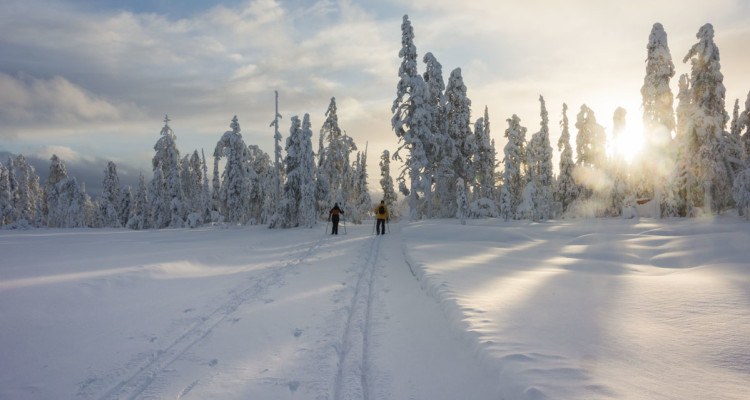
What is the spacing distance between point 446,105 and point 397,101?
211 inches

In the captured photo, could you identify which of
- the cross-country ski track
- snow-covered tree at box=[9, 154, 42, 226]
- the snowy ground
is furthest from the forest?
the cross-country ski track

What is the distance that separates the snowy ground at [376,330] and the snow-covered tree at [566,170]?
3406 centimetres

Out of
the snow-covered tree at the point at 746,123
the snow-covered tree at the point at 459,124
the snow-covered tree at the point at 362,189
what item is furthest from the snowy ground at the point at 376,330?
the snow-covered tree at the point at 362,189

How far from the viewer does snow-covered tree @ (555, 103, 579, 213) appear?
4297cm

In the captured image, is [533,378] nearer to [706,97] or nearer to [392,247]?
[392,247]

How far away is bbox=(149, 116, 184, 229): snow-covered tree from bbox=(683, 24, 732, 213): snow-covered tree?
1630 inches

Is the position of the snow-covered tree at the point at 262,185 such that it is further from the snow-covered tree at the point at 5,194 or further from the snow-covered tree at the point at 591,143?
the snow-covered tree at the point at 591,143

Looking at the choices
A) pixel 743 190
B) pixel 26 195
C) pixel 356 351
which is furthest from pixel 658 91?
pixel 26 195

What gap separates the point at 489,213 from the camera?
3616 centimetres

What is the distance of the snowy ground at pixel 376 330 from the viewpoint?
391cm

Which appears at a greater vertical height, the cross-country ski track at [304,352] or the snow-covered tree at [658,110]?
the snow-covered tree at [658,110]

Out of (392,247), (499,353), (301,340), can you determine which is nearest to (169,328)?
(301,340)

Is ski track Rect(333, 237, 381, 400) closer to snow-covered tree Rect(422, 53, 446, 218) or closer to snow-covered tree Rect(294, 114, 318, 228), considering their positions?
snow-covered tree Rect(294, 114, 318, 228)

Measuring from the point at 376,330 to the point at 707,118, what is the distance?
27.3 m
